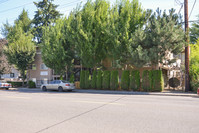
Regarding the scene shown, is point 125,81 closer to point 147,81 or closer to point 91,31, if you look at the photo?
point 147,81

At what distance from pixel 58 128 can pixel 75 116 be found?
5.13 feet

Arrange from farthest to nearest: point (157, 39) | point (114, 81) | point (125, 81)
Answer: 1. point (114, 81)
2. point (125, 81)
3. point (157, 39)

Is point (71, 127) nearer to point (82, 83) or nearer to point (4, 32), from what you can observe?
point (82, 83)

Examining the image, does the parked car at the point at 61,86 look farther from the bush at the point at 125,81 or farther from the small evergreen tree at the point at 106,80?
the bush at the point at 125,81

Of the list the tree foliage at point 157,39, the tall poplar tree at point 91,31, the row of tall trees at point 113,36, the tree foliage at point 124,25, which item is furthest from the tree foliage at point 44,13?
the tree foliage at point 157,39

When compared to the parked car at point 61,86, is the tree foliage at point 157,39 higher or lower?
higher

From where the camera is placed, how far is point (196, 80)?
58.6 feet

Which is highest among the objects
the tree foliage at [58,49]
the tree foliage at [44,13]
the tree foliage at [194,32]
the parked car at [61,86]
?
the tree foliage at [44,13]

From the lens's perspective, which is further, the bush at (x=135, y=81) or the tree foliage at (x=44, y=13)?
the tree foliage at (x=44, y=13)

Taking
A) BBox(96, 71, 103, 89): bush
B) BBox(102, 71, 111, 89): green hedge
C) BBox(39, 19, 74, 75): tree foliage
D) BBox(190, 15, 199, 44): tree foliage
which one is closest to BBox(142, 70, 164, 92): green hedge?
BBox(102, 71, 111, 89): green hedge

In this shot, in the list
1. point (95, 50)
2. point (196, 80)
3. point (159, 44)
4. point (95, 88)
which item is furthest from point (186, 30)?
point (95, 88)

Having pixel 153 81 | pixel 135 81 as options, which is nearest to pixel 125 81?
pixel 135 81

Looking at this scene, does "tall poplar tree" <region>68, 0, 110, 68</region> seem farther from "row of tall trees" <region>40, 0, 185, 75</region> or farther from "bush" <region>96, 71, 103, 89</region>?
"bush" <region>96, 71, 103, 89</region>

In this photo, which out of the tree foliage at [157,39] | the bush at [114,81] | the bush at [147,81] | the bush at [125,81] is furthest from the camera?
the bush at [114,81]
